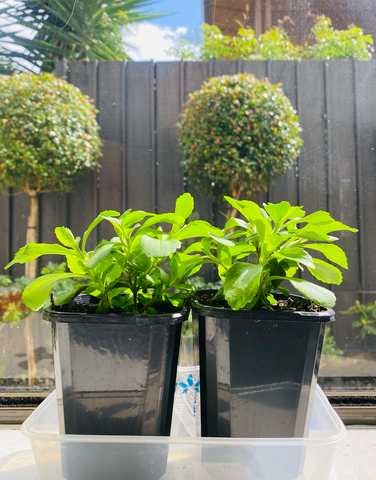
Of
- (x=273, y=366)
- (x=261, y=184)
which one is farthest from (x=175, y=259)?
(x=261, y=184)

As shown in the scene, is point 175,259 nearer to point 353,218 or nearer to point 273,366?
point 273,366

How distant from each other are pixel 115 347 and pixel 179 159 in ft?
2.08

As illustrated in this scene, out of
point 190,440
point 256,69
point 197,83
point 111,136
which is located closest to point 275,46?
point 256,69

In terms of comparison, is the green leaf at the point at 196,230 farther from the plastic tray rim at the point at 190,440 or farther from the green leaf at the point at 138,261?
the plastic tray rim at the point at 190,440

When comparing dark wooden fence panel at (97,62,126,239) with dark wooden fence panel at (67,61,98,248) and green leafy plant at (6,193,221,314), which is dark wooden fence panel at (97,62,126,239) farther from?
green leafy plant at (6,193,221,314)

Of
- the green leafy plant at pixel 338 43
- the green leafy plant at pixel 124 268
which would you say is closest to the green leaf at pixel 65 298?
the green leafy plant at pixel 124 268

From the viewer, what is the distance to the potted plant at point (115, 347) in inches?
18.1

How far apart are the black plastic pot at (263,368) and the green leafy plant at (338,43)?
0.83 metres

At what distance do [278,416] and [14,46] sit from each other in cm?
114

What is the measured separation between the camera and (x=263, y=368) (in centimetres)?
46

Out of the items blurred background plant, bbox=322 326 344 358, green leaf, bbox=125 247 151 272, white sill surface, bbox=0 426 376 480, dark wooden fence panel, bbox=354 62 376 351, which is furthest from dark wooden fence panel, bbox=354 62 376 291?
green leaf, bbox=125 247 151 272

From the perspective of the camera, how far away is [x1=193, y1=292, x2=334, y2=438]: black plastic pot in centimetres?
46

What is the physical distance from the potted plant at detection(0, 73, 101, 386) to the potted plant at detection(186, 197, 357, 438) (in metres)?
0.64

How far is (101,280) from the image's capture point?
0.49 m
